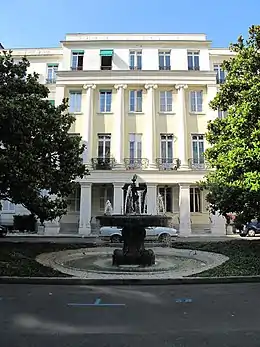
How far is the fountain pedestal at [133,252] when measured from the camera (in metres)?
11.5

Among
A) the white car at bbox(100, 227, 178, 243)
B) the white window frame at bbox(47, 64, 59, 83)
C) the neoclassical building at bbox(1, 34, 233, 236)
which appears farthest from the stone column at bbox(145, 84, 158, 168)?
the white window frame at bbox(47, 64, 59, 83)

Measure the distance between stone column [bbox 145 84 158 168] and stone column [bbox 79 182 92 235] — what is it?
19.4 feet

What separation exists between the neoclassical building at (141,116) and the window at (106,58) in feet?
0.24

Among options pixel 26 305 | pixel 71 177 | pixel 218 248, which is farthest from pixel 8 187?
pixel 218 248

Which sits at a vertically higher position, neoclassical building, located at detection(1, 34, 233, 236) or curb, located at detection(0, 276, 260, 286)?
neoclassical building, located at detection(1, 34, 233, 236)

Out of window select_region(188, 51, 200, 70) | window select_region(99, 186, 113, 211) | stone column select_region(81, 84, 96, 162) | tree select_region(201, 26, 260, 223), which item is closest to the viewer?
tree select_region(201, 26, 260, 223)

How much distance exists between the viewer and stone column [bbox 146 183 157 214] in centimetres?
3029

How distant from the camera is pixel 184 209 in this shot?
30.3 metres

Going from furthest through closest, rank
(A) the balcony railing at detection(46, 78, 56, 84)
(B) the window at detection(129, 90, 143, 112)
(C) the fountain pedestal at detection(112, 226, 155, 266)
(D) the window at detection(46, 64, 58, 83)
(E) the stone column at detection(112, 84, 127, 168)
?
(D) the window at detection(46, 64, 58, 83)
(A) the balcony railing at detection(46, 78, 56, 84)
(B) the window at detection(129, 90, 143, 112)
(E) the stone column at detection(112, 84, 127, 168)
(C) the fountain pedestal at detection(112, 226, 155, 266)

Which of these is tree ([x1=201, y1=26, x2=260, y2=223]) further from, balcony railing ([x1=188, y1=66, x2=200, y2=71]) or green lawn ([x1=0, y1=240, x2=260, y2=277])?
balcony railing ([x1=188, y1=66, x2=200, y2=71])

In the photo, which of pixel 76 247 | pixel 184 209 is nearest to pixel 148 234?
pixel 184 209

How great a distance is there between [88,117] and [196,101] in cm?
1012

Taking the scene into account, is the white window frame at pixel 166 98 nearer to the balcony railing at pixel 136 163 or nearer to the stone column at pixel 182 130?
the stone column at pixel 182 130

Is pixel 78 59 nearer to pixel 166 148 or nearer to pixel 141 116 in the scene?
pixel 141 116
